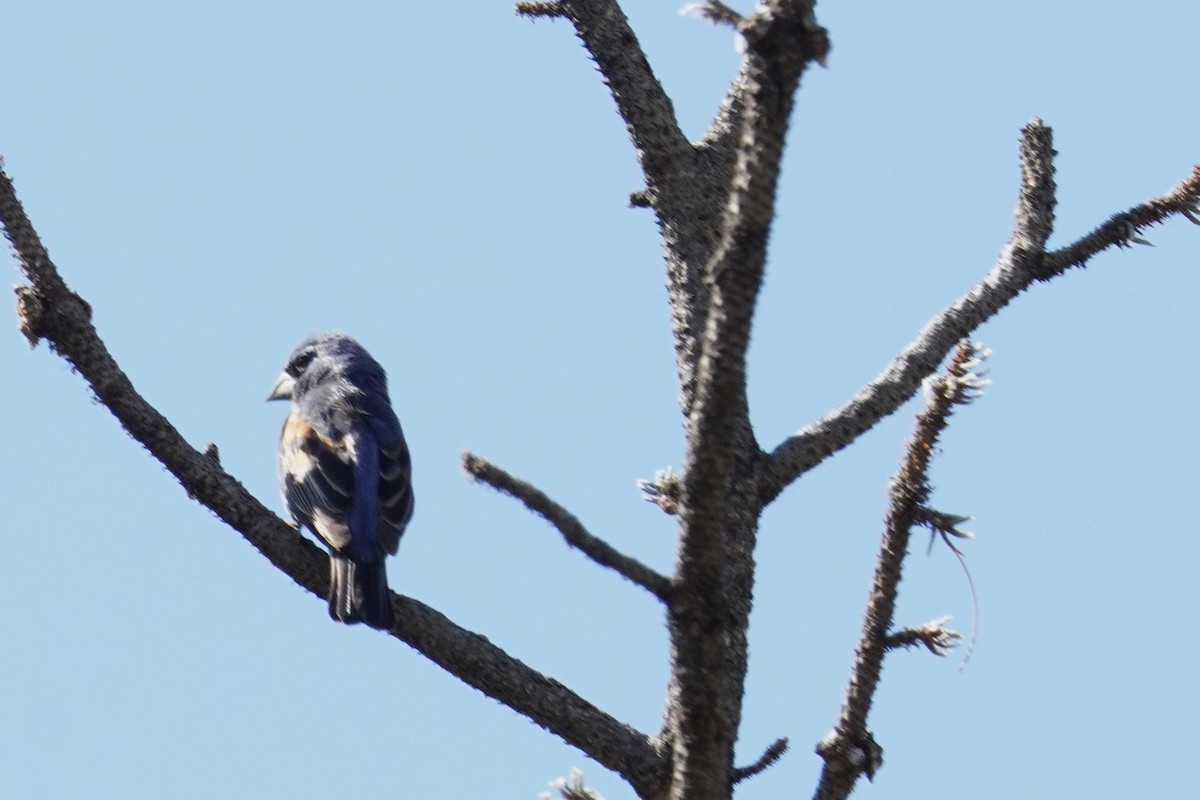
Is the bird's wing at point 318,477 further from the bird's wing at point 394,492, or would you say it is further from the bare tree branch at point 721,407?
the bare tree branch at point 721,407

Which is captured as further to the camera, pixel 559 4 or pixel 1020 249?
pixel 559 4

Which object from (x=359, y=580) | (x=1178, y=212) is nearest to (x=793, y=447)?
(x=1178, y=212)

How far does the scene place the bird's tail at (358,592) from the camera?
16.3 feet

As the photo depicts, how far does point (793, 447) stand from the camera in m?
4.64

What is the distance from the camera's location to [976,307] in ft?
16.1

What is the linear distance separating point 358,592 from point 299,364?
392 cm

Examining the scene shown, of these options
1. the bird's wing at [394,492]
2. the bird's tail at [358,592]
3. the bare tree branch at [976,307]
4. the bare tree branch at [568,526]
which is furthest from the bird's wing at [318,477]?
the bare tree branch at [568,526]

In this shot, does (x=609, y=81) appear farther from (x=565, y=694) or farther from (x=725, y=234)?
(x=725, y=234)

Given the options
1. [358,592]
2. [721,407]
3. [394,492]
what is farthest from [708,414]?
[394,492]

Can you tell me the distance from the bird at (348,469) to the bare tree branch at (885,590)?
1770 mm

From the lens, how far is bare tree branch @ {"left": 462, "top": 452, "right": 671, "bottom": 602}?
300cm

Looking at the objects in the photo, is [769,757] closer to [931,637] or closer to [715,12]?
[931,637]

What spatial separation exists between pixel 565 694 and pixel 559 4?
2.55 metres

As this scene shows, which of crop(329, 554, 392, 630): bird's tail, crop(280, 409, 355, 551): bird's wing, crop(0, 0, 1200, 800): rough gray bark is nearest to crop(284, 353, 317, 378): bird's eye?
crop(280, 409, 355, 551): bird's wing
